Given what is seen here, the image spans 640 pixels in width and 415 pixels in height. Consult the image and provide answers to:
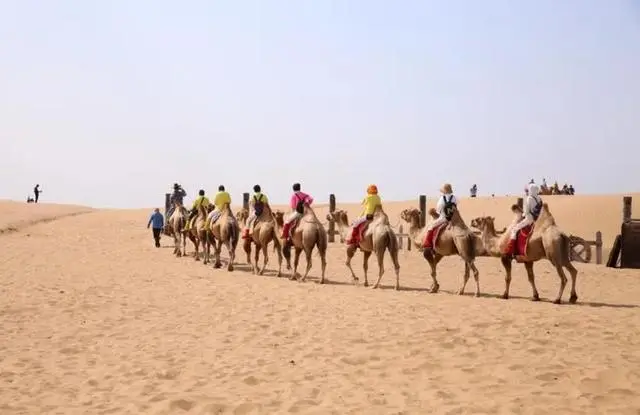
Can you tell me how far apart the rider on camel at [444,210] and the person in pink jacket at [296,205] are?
3671 mm

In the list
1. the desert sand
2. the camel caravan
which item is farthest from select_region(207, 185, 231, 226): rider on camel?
the desert sand

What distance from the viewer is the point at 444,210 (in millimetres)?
14422

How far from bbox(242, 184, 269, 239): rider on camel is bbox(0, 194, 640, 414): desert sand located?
197 cm

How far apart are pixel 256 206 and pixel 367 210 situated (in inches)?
157

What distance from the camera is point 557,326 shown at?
382 inches

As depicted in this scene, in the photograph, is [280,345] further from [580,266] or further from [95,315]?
[580,266]

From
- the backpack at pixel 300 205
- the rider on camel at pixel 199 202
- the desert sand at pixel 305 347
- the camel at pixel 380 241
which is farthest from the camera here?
the rider on camel at pixel 199 202

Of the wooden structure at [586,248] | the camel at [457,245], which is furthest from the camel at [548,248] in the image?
the wooden structure at [586,248]

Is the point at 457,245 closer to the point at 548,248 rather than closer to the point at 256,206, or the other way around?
the point at 548,248

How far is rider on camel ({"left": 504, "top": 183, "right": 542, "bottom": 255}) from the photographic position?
13211 millimetres

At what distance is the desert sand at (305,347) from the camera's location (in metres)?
6.50

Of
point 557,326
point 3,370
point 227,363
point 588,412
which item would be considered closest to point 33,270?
point 3,370

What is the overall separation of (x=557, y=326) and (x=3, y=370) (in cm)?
803

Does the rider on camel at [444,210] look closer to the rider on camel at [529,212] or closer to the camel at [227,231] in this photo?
the rider on camel at [529,212]
